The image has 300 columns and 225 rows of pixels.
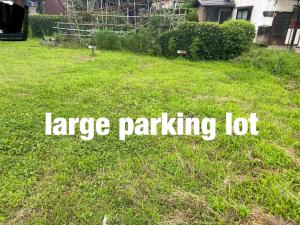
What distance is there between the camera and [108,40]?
10.6 meters

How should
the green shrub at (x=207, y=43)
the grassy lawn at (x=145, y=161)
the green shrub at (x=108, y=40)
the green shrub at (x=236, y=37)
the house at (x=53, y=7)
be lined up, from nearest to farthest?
the grassy lawn at (x=145, y=161) → the green shrub at (x=236, y=37) → the green shrub at (x=207, y=43) → the green shrub at (x=108, y=40) → the house at (x=53, y=7)

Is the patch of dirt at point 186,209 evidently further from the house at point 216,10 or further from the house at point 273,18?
the house at point 216,10

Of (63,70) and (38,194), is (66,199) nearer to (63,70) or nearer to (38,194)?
(38,194)

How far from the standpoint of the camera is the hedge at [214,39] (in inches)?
345

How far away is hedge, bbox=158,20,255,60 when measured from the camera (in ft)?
28.8

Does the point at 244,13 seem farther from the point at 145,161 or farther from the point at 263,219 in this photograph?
the point at 263,219

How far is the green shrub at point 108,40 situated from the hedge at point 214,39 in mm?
2426

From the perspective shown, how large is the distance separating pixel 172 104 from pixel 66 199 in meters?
2.70

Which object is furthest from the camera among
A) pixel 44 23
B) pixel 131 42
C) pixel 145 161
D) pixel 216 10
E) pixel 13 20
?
pixel 216 10

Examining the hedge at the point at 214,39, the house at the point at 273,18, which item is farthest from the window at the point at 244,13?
the hedge at the point at 214,39

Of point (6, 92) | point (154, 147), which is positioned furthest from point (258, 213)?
point (6, 92)

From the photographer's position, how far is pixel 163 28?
10859 mm

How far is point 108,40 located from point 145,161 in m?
8.53

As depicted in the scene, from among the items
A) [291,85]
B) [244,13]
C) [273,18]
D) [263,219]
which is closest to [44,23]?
[244,13]
